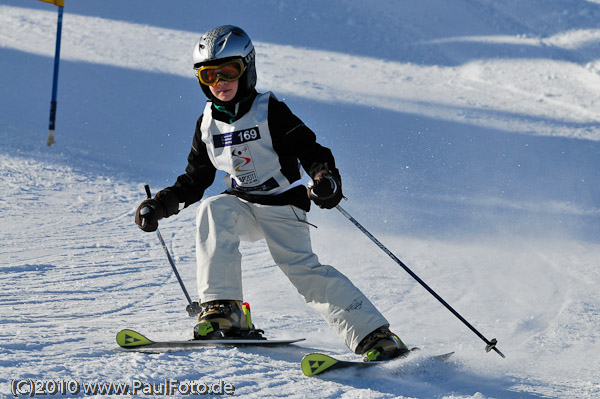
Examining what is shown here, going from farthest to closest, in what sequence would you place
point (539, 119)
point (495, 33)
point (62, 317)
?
point (495, 33)
point (539, 119)
point (62, 317)

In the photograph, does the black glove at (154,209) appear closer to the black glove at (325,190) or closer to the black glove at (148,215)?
the black glove at (148,215)

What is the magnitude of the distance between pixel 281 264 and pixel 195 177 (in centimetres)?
57

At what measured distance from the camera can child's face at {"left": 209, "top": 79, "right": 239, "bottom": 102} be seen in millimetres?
3045

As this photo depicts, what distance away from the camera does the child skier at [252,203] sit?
2.95 m

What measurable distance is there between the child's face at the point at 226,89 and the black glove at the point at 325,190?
52 cm

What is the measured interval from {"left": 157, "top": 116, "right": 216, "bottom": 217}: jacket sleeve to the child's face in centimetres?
23

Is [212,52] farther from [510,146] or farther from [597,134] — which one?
[597,134]

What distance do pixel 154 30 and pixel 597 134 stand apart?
640 cm

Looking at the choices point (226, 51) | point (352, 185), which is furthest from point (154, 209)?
point (352, 185)

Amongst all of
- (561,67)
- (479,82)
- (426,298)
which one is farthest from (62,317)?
(561,67)

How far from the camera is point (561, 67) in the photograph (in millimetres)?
10000

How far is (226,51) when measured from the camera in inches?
120

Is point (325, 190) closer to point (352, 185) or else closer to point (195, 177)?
point (195, 177)

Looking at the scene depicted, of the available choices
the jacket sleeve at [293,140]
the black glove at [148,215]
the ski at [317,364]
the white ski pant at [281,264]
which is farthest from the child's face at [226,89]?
the ski at [317,364]
